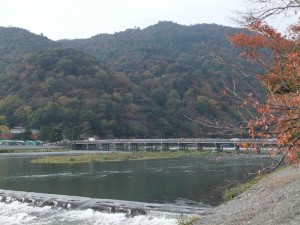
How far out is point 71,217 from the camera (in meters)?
14.0

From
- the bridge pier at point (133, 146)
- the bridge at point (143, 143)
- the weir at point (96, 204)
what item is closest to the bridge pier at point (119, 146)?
the bridge at point (143, 143)

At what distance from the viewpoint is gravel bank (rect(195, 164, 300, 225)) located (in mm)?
7844

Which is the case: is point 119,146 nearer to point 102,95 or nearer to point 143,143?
point 143,143

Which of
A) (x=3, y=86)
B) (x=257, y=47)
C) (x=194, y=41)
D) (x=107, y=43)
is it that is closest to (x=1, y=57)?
(x=3, y=86)

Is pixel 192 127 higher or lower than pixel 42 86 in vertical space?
lower

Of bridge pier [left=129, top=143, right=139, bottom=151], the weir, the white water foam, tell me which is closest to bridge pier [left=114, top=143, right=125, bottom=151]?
bridge pier [left=129, top=143, right=139, bottom=151]

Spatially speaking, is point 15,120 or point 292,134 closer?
point 292,134

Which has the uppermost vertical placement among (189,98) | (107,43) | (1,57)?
(107,43)

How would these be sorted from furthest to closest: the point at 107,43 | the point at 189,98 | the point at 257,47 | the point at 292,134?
the point at 107,43, the point at 189,98, the point at 257,47, the point at 292,134

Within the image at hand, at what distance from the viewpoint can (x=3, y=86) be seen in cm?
8381

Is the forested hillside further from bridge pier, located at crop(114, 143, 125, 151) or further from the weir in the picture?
the weir

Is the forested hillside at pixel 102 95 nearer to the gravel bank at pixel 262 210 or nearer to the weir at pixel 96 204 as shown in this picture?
the weir at pixel 96 204

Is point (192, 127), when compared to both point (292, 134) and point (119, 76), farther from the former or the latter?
point (292, 134)

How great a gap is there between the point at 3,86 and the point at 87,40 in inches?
3141
